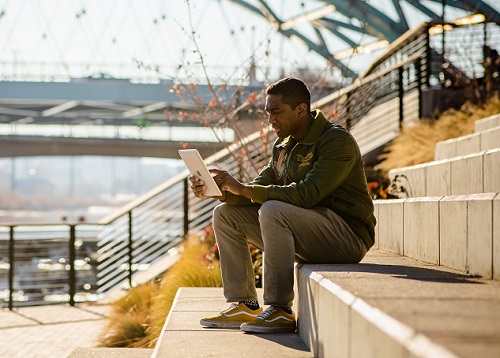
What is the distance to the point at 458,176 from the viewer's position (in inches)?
173

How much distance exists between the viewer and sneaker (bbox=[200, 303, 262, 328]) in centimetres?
339

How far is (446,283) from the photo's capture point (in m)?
2.54

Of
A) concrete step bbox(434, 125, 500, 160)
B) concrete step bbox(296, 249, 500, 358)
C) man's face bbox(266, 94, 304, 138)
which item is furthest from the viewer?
concrete step bbox(434, 125, 500, 160)

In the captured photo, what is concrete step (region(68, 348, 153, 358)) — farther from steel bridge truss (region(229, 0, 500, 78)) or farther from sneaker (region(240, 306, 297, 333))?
steel bridge truss (region(229, 0, 500, 78))

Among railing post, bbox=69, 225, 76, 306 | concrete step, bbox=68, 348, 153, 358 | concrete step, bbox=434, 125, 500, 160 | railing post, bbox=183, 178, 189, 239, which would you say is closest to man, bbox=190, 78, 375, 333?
concrete step, bbox=68, 348, 153, 358

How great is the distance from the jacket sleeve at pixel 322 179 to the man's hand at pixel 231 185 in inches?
1.1

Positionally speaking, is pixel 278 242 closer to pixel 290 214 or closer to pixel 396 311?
pixel 290 214

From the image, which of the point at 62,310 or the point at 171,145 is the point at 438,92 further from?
the point at 171,145

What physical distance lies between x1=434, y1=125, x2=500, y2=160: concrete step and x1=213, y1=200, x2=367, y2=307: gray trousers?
1.91 metres

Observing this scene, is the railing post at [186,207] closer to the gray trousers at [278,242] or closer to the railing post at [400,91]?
the railing post at [400,91]

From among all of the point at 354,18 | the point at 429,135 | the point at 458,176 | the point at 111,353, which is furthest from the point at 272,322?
the point at 354,18

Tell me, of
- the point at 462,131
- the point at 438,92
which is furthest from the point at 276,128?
the point at 438,92

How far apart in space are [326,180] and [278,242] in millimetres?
336

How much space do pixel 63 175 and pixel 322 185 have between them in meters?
128
